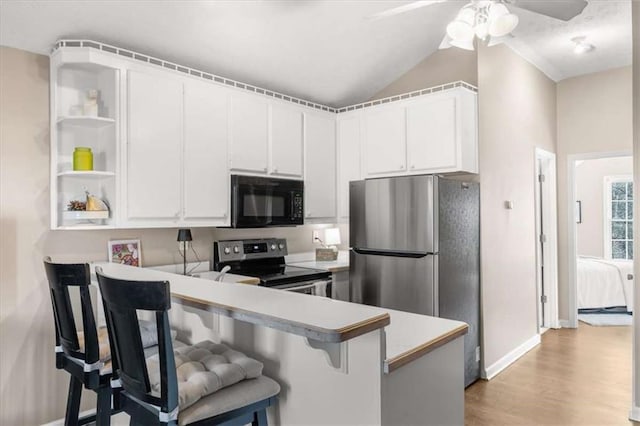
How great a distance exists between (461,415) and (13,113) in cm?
292

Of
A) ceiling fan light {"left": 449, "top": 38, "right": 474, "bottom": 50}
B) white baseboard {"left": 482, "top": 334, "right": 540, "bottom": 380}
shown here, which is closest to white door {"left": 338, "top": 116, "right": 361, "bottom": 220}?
ceiling fan light {"left": 449, "top": 38, "right": 474, "bottom": 50}

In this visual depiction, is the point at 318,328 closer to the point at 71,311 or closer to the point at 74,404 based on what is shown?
the point at 71,311

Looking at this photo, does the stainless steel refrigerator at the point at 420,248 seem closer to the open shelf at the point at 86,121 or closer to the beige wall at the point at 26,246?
the open shelf at the point at 86,121

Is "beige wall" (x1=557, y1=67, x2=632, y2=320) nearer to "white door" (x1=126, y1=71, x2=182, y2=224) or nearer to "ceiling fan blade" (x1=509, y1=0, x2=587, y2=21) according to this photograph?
"ceiling fan blade" (x1=509, y1=0, x2=587, y2=21)

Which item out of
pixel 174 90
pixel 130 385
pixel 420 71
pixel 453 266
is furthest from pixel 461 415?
pixel 420 71

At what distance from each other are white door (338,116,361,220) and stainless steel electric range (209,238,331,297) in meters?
0.79

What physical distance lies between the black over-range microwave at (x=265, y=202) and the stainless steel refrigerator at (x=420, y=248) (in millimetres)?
499

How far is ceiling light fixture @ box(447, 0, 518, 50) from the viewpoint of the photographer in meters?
2.14

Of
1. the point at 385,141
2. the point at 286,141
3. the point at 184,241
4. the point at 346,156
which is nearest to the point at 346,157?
the point at 346,156

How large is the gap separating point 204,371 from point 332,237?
10.2 feet

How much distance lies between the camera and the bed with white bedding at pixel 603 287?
A: 559 cm

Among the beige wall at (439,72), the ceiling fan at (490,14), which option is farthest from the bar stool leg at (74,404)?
the beige wall at (439,72)

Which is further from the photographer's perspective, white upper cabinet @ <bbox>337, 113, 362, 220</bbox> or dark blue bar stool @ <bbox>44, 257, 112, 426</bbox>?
white upper cabinet @ <bbox>337, 113, 362, 220</bbox>

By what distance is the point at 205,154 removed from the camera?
10.1ft
